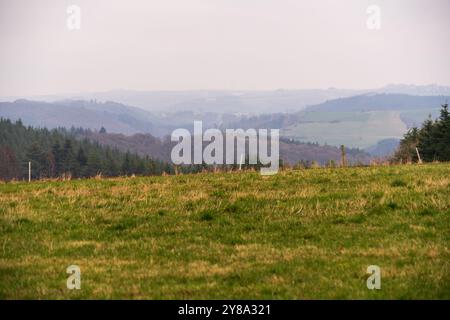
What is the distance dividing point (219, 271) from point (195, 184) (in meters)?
12.5

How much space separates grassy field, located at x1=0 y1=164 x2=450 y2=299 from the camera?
10.5 meters

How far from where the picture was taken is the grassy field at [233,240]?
34.3 feet

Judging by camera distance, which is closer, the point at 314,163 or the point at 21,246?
the point at 21,246

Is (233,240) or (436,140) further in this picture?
(436,140)

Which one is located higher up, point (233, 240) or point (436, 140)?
point (233, 240)

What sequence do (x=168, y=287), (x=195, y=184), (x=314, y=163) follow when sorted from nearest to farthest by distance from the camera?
(x=168, y=287), (x=195, y=184), (x=314, y=163)

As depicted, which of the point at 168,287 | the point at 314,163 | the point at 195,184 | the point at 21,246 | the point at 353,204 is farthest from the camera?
the point at 314,163

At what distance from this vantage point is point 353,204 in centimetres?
1750

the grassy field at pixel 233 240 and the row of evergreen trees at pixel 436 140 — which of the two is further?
the row of evergreen trees at pixel 436 140

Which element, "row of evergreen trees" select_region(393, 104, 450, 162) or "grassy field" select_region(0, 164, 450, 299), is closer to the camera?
"grassy field" select_region(0, 164, 450, 299)

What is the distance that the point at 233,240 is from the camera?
14.1 m

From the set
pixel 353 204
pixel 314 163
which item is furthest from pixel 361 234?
pixel 314 163

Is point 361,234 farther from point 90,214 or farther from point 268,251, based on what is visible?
point 90,214
